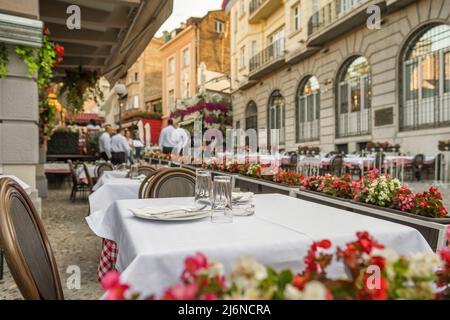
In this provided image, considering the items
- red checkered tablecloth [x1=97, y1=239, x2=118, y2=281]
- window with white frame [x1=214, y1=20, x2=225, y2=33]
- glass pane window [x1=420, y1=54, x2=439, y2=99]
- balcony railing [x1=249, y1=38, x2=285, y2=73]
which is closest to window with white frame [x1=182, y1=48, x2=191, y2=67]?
window with white frame [x1=214, y1=20, x2=225, y2=33]

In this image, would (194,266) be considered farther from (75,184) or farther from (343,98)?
(343,98)

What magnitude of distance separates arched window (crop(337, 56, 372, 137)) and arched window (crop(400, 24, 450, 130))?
1949 mm

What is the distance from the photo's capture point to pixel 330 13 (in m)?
16.5

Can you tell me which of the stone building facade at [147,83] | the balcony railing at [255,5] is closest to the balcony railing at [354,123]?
the balcony railing at [255,5]

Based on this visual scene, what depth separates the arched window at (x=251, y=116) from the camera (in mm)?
25705

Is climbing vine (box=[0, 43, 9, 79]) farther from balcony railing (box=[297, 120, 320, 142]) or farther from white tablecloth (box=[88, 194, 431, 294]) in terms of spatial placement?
balcony railing (box=[297, 120, 320, 142])

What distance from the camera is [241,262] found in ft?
2.20

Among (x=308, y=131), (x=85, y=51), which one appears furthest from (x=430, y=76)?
(x=85, y=51)

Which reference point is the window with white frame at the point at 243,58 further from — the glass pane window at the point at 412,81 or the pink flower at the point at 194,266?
the pink flower at the point at 194,266

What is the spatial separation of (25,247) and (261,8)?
24.0 metres

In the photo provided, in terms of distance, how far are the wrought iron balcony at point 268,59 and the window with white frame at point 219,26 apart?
12278 millimetres

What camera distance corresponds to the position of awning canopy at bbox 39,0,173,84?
6.21m

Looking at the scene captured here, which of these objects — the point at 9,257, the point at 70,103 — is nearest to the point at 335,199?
the point at 9,257
